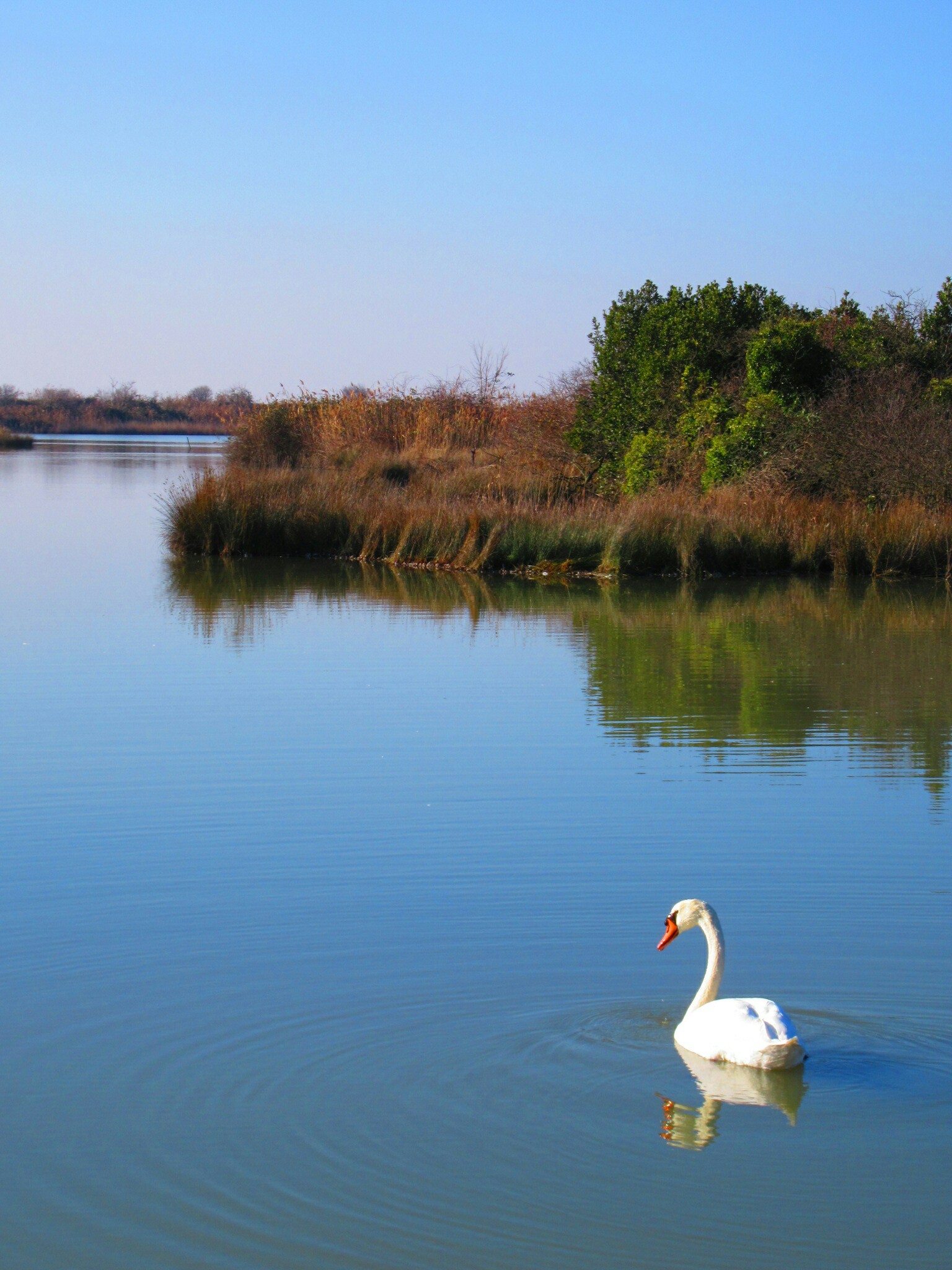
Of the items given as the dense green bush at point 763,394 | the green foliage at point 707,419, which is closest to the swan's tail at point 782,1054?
the dense green bush at point 763,394

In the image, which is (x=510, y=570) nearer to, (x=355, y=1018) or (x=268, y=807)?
(x=268, y=807)

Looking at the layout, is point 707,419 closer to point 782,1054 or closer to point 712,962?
point 712,962

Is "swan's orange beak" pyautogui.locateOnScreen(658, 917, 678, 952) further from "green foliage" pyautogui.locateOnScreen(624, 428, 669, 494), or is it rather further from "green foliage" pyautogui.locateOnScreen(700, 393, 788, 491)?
"green foliage" pyautogui.locateOnScreen(624, 428, 669, 494)

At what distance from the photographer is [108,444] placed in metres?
90.1

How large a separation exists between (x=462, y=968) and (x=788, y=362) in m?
21.2

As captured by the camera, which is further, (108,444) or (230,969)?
(108,444)

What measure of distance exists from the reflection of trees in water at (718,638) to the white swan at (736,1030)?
438 cm

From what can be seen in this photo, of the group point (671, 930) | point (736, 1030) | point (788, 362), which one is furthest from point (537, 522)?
point (736, 1030)

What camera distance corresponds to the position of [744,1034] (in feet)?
15.1

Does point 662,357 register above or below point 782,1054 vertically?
above

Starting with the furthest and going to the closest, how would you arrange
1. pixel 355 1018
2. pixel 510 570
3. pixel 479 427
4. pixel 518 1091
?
1. pixel 479 427
2. pixel 510 570
3. pixel 355 1018
4. pixel 518 1091

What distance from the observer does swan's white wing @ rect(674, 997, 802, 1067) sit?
4.57m

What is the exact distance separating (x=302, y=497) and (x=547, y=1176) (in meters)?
21.7

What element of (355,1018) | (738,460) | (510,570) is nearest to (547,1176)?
(355,1018)
